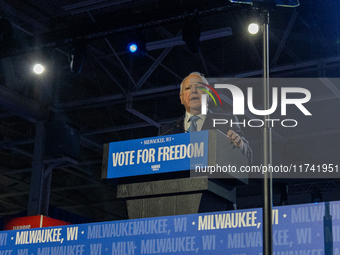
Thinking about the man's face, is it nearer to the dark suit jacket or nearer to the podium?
the dark suit jacket

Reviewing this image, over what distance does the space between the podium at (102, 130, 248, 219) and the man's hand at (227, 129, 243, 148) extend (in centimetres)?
3

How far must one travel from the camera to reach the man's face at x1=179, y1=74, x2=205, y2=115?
304 centimetres

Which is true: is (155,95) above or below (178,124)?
above

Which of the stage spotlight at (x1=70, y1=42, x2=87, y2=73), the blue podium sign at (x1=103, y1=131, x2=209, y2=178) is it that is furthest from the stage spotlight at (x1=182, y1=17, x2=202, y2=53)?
the blue podium sign at (x1=103, y1=131, x2=209, y2=178)

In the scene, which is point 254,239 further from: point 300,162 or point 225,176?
point 300,162

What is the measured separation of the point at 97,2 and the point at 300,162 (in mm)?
8586

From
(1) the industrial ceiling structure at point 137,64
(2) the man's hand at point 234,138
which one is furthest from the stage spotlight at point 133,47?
(2) the man's hand at point 234,138

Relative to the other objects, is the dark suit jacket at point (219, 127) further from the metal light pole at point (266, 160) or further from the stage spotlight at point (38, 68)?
the stage spotlight at point (38, 68)

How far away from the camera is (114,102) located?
11.7 metres

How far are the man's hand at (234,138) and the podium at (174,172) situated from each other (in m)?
0.03

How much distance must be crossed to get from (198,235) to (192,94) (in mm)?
994

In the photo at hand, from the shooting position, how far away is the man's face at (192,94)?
304 cm

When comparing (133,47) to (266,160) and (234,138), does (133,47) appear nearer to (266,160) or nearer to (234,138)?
(234,138)

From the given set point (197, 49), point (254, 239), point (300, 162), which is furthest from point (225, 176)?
point (300, 162)
